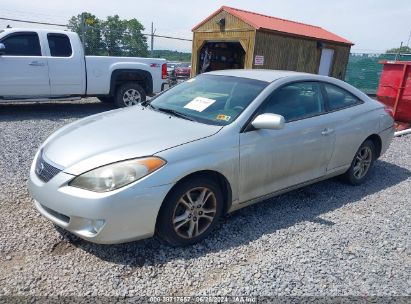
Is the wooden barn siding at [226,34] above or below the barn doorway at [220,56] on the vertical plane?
above

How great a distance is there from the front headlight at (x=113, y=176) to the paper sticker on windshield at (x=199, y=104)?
1128mm

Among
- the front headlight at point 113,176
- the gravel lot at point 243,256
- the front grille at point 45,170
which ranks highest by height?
the front headlight at point 113,176

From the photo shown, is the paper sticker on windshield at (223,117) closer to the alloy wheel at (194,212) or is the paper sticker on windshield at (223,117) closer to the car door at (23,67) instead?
the alloy wheel at (194,212)

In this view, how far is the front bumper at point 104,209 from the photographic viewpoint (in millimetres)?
2586

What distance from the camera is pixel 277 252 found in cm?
310

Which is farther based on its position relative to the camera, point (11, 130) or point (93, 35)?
point (93, 35)

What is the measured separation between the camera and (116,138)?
120 inches

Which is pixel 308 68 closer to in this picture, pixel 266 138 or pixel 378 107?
pixel 378 107

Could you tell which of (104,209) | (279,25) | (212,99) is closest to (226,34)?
(279,25)

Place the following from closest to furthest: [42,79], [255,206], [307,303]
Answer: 1. [307,303]
2. [255,206]
3. [42,79]

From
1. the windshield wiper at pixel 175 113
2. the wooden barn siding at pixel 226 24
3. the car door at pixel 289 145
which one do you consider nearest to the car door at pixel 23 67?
the windshield wiper at pixel 175 113

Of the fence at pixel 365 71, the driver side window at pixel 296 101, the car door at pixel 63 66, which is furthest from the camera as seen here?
the fence at pixel 365 71

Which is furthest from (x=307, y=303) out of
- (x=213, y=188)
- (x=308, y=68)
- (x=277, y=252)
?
(x=308, y=68)

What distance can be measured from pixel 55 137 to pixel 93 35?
42.0 ft
